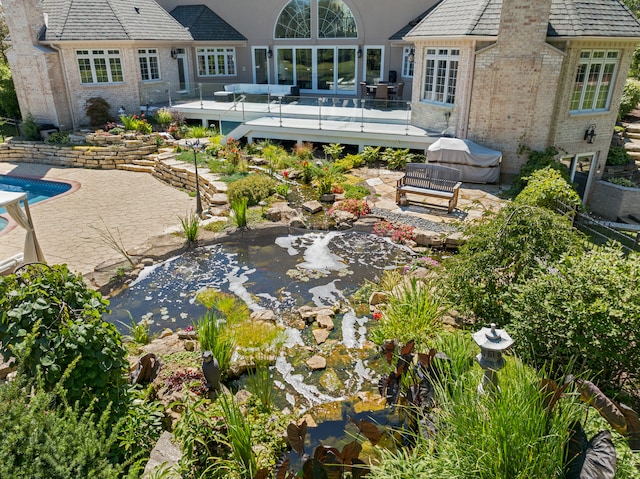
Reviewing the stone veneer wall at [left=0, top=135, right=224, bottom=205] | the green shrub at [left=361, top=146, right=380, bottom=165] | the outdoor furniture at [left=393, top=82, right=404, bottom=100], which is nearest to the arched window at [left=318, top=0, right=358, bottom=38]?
the outdoor furniture at [left=393, top=82, right=404, bottom=100]

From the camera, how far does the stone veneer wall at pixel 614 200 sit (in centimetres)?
1623

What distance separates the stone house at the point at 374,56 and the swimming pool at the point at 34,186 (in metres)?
4.76

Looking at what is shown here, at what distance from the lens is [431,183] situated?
1325 cm

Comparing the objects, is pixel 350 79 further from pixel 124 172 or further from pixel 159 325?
pixel 159 325

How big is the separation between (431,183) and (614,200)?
8124 millimetres

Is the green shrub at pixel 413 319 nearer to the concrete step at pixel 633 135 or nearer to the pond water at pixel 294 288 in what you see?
the pond water at pixel 294 288

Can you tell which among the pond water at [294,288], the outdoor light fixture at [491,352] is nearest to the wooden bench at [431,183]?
the pond water at [294,288]

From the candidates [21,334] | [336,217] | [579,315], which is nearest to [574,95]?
[336,217]

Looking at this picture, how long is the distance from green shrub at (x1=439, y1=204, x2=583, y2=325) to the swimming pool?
50.2ft

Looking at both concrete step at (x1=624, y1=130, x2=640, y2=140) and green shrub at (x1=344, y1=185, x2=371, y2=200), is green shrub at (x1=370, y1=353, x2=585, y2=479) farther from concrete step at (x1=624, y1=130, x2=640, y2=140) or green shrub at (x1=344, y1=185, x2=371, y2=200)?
concrete step at (x1=624, y1=130, x2=640, y2=140)

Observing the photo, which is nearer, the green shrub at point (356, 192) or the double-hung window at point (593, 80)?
the green shrub at point (356, 192)

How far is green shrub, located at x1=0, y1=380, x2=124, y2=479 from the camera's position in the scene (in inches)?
140

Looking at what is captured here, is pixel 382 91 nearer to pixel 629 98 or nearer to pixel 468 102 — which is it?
pixel 468 102

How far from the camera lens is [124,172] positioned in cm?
1859
